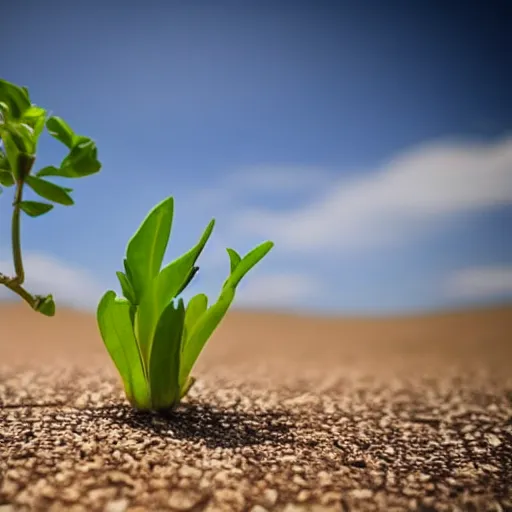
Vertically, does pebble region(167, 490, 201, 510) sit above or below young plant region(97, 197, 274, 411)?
below

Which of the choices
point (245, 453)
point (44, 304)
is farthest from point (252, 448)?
point (44, 304)

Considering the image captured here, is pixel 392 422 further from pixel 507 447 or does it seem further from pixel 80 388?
pixel 80 388

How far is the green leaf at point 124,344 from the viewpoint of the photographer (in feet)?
6.12

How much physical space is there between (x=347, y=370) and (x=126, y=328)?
2590 mm

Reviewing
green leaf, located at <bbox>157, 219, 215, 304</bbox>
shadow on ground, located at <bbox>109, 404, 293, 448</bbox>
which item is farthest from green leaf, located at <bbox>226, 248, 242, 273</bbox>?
shadow on ground, located at <bbox>109, 404, 293, 448</bbox>

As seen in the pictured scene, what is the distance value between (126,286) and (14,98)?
63cm

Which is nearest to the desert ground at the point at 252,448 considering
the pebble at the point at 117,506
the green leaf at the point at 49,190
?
the pebble at the point at 117,506

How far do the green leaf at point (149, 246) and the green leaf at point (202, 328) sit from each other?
21 cm

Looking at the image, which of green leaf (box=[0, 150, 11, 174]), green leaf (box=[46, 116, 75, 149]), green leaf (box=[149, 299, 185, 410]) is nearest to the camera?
green leaf (box=[46, 116, 75, 149])

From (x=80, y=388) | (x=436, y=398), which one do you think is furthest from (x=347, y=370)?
(x=80, y=388)

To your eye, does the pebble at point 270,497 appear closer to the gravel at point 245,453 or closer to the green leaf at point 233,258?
the gravel at point 245,453

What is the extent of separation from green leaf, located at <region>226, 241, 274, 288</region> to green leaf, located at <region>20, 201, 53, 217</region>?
23.6 inches

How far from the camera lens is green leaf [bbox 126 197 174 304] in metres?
1.83

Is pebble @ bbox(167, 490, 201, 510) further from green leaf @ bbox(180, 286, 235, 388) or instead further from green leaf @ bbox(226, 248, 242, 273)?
green leaf @ bbox(226, 248, 242, 273)
